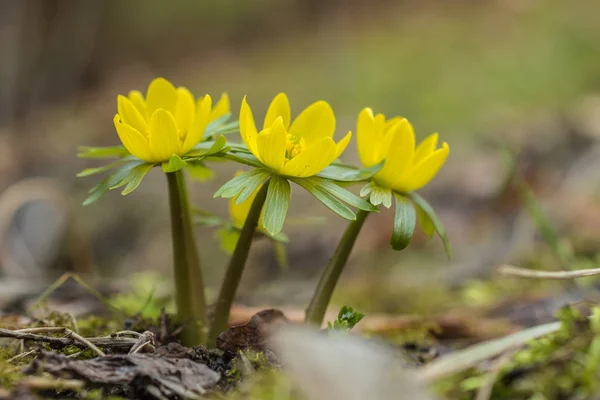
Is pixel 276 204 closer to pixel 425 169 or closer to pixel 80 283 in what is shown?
pixel 425 169

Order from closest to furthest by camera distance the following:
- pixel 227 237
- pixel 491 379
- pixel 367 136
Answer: pixel 491 379
pixel 367 136
pixel 227 237

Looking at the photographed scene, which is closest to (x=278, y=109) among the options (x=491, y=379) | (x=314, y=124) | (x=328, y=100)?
(x=314, y=124)

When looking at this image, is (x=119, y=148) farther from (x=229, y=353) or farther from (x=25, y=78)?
(x=25, y=78)

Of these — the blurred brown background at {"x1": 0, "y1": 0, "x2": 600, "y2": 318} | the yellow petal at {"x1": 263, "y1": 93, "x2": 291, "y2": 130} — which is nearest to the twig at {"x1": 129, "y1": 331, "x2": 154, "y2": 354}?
the yellow petal at {"x1": 263, "y1": 93, "x2": 291, "y2": 130}

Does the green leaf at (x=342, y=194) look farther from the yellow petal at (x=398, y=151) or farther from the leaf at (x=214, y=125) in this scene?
the leaf at (x=214, y=125)

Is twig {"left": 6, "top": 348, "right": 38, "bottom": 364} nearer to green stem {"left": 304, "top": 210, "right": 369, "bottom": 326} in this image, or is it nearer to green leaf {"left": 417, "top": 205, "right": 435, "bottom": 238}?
green stem {"left": 304, "top": 210, "right": 369, "bottom": 326}

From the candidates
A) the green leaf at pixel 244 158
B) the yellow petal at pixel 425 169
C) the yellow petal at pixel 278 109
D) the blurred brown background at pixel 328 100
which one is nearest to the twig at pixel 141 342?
the green leaf at pixel 244 158
